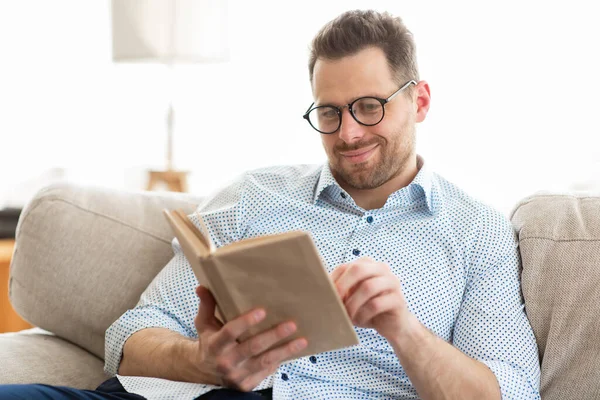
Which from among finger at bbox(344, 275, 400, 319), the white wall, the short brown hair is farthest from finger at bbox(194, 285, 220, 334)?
the white wall

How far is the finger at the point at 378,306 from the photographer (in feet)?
4.01

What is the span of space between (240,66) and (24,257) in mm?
2011

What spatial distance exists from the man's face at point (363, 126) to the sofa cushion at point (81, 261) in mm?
476

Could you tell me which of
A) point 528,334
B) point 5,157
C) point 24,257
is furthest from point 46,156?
point 528,334

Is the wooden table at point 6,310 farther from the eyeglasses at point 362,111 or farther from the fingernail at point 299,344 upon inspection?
the fingernail at point 299,344

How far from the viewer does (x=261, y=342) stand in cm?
115

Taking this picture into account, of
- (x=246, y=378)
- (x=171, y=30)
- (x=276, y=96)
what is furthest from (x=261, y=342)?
(x=276, y=96)

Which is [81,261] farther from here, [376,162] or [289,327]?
[289,327]

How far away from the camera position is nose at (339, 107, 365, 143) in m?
1.67

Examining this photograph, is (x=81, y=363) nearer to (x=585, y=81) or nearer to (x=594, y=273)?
(x=594, y=273)

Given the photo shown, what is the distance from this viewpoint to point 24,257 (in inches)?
70.0

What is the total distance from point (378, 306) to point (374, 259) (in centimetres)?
Result: 40

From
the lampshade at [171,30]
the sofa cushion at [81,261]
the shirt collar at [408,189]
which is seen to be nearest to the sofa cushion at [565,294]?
the shirt collar at [408,189]

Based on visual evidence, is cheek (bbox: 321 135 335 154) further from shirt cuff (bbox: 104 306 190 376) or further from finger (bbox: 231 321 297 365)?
finger (bbox: 231 321 297 365)
